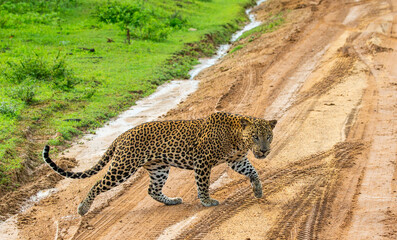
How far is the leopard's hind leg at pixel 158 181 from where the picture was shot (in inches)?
377

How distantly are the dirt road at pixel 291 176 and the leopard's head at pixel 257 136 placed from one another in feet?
3.90

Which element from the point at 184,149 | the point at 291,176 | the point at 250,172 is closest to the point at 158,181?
the point at 184,149

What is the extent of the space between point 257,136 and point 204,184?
4.41 feet

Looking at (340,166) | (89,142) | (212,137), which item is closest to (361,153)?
(340,166)

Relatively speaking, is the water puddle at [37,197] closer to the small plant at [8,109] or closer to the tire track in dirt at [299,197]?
Answer: the tire track in dirt at [299,197]

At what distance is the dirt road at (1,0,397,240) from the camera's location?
28.6ft

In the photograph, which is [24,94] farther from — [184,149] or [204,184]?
[204,184]

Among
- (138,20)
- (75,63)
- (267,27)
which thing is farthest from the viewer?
(267,27)

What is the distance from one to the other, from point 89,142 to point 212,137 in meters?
6.07

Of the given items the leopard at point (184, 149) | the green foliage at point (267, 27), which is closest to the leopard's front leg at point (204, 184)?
the leopard at point (184, 149)

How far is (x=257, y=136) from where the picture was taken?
866 cm

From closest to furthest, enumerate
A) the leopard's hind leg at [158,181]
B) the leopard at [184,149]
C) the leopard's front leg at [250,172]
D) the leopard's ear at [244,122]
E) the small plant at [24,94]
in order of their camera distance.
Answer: the leopard's ear at [244,122] < the leopard at [184,149] < the leopard's front leg at [250,172] < the leopard's hind leg at [158,181] < the small plant at [24,94]

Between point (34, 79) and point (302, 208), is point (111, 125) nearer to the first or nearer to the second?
point (34, 79)

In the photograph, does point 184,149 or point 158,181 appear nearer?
point 184,149
